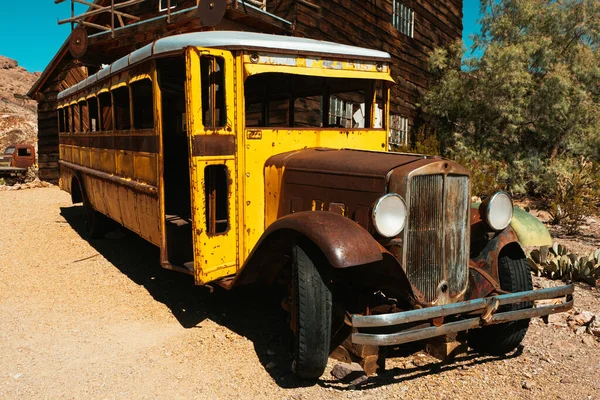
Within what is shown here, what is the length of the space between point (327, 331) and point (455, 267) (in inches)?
44.5

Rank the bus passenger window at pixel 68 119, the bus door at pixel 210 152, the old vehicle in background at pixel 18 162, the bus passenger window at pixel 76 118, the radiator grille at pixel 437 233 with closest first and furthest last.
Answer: the radiator grille at pixel 437 233 < the bus door at pixel 210 152 < the bus passenger window at pixel 76 118 < the bus passenger window at pixel 68 119 < the old vehicle in background at pixel 18 162

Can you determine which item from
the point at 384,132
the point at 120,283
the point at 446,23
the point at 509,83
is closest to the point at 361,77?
the point at 384,132

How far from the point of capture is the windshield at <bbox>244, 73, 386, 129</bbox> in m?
4.73

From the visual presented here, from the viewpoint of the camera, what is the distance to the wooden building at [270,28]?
9.23m

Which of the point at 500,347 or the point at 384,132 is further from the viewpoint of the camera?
the point at 384,132

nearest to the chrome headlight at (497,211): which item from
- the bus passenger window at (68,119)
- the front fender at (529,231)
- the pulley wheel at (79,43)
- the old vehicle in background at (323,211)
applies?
the old vehicle in background at (323,211)

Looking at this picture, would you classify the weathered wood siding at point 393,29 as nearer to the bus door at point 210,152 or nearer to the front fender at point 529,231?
the front fender at point 529,231

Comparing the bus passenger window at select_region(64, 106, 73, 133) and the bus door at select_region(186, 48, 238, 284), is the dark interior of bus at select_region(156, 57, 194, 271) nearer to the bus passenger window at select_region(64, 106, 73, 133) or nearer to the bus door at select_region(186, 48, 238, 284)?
the bus door at select_region(186, 48, 238, 284)

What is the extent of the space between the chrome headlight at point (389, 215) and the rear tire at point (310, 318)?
478 mm

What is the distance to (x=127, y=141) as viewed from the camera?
215 inches

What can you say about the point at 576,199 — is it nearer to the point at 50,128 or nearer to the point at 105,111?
the point at 105,111

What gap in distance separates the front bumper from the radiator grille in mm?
303

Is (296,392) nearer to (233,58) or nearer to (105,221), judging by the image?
(233,58)

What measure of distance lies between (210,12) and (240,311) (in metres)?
5.43
